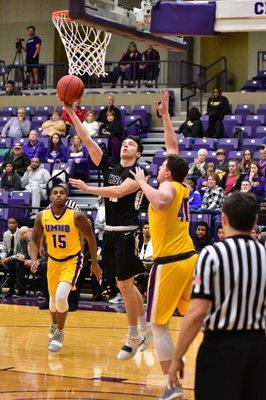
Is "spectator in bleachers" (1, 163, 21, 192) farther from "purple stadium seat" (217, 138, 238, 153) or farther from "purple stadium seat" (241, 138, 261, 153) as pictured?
"purple stadium seat" (241, 138, 261, 153)

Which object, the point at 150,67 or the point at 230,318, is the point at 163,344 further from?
the point at 150,67

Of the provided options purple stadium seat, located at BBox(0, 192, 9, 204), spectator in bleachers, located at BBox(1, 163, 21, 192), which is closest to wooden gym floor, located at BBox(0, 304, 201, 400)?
purple stadium seat, located at BBox(0, 192, 9, 204)

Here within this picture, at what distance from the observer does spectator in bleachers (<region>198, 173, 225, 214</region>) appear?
1456 cm

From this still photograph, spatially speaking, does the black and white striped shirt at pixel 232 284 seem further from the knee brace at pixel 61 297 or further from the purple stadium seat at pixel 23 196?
the purple stadium seat at pixel 23 196

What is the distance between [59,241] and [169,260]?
9.28 ft

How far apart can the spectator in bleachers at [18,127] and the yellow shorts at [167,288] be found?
46.3 feet

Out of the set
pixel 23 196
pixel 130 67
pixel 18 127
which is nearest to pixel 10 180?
pixel 23 196

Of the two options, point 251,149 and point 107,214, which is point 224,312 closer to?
point 107,214

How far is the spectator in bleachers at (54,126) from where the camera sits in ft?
64.3

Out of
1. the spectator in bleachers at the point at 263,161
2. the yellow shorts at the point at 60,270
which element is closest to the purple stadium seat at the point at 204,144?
the spectator in bleachers at the point at 263,161

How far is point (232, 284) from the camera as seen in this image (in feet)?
14.1

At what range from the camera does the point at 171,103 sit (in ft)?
68.6

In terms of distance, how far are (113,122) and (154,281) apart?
12194 millimetres

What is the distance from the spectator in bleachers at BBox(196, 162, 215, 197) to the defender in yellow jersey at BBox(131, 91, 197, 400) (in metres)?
8.24
